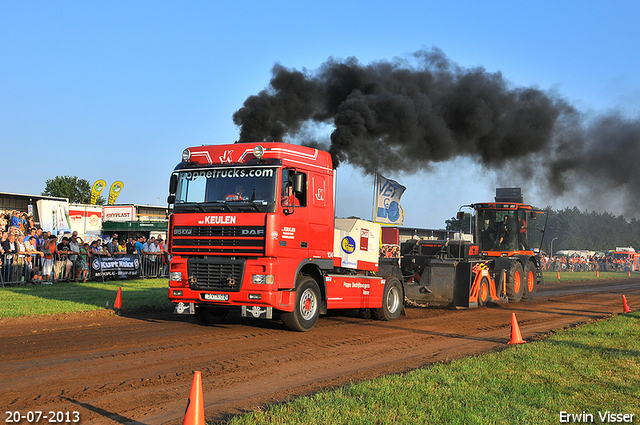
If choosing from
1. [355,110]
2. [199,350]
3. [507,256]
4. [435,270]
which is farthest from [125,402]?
[507,256]

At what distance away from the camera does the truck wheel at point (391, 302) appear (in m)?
13.2

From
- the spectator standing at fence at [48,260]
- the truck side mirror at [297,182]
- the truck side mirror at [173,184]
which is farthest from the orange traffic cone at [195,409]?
the spectator standing at fence at [48,260]

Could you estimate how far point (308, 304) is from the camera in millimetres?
10836

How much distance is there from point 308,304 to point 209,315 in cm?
252

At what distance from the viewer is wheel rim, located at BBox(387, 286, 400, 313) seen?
44.6ft

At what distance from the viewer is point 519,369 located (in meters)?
7.29

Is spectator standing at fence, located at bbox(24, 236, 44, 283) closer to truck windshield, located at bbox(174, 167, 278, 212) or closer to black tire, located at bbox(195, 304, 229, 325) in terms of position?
black tire, located at bbox(195, 304, 229, 325)

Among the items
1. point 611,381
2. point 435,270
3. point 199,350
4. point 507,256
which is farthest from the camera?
point 507,256

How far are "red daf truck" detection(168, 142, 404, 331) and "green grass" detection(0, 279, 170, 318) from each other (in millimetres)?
4014

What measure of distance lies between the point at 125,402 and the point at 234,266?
454 cm

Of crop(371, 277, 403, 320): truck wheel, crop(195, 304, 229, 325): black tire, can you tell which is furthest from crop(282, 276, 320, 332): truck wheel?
crop(371, 277, 403, 320): truck wheel

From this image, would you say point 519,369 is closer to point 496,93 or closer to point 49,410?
point 49,410

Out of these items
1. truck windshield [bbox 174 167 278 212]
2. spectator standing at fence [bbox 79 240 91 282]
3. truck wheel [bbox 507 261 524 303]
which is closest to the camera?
truck windshield [bbox 174 167 278 212]

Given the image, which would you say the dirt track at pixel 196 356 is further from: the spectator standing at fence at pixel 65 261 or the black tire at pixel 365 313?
the spectator standing at fence at pixel 65 261
